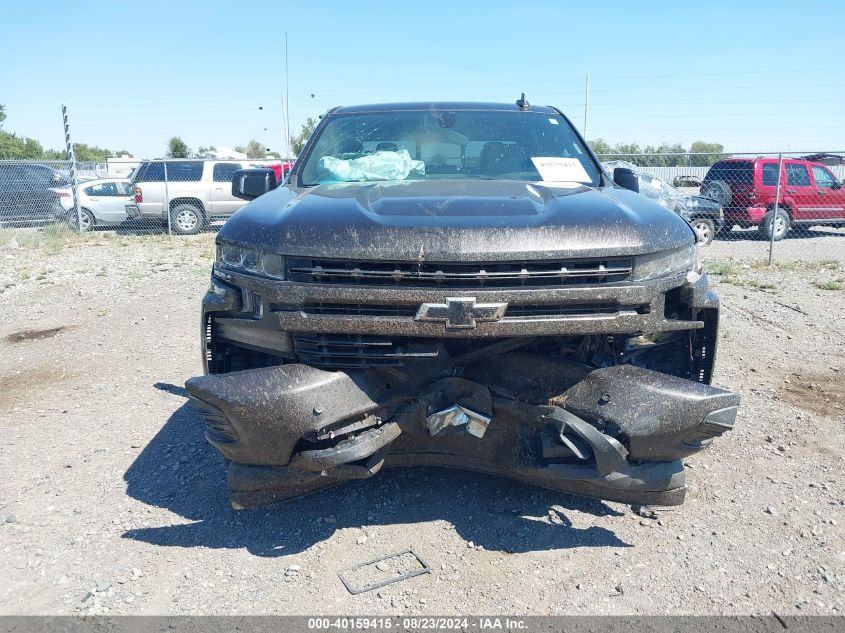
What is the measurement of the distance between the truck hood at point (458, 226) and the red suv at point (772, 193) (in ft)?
40.3

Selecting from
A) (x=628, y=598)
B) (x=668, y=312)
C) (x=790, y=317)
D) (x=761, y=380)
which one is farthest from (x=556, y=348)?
(x=790, y=317)

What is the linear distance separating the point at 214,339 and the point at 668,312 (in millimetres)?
2074

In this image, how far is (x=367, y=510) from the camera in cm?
352

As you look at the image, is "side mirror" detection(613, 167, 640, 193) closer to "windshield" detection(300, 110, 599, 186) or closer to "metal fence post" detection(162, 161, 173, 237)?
"windshield" detection(300, 110, 599, 186)

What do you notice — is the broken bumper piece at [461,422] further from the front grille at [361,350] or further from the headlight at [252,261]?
the headlight at [252,261]

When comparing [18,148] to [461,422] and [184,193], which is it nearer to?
[184,193]

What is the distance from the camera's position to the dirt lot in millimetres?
2811

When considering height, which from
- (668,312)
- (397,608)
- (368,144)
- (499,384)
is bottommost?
(397,608)

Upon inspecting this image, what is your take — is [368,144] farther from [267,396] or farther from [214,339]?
[267,396]

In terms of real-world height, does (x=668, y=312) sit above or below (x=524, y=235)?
below

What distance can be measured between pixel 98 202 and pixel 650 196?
494 inches

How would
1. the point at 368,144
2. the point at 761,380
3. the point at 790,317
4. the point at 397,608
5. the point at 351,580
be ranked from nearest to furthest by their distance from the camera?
the point at 397,608 → the point at 351,580 → the point at 368,144 → the point at 761,380 → the point at 790,317

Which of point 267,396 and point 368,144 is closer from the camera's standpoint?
point 267,396

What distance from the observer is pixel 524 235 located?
2.79 meters
